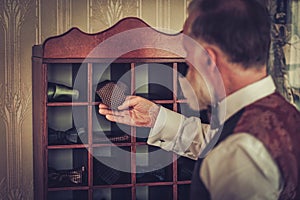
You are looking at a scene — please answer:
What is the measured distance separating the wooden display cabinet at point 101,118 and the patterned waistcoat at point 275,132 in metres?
1.38

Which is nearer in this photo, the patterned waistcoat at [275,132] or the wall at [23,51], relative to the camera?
the patterned waistcoat at [275,132]

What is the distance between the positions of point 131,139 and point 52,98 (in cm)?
42

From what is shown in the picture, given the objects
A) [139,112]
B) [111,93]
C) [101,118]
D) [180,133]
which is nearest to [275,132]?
[180,133]

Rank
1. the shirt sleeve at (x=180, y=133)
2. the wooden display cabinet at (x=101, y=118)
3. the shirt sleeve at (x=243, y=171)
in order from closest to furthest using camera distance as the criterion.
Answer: the shirt sleeve at (x=243, y=171)
the shirt sleeve at (x=180, y=133)
the wooden display cabinet at (x=101, y=118)

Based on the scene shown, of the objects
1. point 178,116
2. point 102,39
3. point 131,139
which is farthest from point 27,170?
point 178,116

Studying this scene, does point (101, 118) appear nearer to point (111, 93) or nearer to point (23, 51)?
point (111, 93)

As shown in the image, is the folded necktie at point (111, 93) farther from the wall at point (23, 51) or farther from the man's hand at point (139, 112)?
the wall at point (23, 51)

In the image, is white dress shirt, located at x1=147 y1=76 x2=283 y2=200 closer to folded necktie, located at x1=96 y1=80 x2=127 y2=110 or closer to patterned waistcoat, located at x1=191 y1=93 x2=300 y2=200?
patterned waistcoat, located at x1=191 y1=93 x2=300 y2=200

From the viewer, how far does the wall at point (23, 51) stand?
3141mm

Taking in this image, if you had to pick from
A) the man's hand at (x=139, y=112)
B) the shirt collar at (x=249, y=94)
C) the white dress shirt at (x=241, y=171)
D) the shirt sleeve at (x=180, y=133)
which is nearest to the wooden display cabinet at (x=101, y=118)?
the man's hand at (x=139, y=112)

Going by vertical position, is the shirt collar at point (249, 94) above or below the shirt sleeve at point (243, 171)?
above

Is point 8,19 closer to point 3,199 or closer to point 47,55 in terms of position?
point 47,55

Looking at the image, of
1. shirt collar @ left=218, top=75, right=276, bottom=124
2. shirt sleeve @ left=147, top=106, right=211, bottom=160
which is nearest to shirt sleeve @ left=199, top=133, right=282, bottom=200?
shirt collar @ left=218, top=75, right=276, bottom=124

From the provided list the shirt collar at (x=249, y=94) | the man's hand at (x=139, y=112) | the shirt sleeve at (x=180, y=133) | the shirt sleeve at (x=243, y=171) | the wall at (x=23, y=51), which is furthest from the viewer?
the wall at (x=23, y=51)
